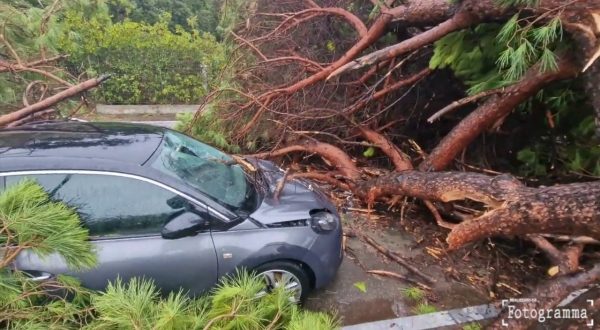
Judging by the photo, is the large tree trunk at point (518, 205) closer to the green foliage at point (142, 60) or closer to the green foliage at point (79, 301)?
the green foliage at point (79, 301)

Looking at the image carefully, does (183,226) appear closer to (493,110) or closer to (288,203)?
(288,203)

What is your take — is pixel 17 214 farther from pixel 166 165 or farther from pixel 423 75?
pixel 423 75

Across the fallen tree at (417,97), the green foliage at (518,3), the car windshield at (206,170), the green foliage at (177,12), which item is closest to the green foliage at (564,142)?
the fallen tree at (417,97)

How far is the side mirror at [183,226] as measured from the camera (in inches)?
96.3

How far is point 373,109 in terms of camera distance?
5.32 meters

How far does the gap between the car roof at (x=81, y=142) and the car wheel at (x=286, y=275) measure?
3.94ft

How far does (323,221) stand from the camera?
3008 mm

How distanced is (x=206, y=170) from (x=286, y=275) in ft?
3.53

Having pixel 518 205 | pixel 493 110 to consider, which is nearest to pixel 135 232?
pixel 518 205

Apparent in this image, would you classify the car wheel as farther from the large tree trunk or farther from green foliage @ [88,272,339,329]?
the large tree trunk

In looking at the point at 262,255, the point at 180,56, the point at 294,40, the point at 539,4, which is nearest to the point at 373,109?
the point at 294,40

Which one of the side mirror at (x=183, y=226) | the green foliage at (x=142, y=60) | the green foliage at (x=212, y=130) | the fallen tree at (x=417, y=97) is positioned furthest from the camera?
the green foliage at (x=142, y=60)

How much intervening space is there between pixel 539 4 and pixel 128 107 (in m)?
10.7

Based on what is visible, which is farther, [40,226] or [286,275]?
[286,275]
